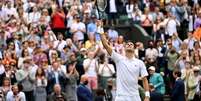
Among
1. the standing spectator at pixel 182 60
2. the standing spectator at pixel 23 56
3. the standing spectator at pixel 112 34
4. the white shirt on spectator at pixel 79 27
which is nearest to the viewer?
the standing spectator at pixel 23 56

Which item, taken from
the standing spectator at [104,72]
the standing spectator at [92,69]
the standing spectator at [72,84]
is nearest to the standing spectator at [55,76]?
the standing spectator at [72,84]

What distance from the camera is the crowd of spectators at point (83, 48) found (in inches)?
931

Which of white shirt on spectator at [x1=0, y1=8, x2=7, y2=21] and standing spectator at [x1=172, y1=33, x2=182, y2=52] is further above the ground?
white shirt on spectator at [x1=0, y1=8, x2=7, y2=21]

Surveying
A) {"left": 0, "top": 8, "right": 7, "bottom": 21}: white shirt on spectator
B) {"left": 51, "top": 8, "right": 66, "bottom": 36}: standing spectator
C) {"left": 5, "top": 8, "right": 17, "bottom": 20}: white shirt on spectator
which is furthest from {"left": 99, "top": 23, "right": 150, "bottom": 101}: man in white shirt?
{"left": 51, "top": 8, "right": 66, "bottom": 36}: standing spectator

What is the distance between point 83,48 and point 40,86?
11.6 feet

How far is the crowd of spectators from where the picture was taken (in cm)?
2366

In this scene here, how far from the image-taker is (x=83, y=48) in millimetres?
26688

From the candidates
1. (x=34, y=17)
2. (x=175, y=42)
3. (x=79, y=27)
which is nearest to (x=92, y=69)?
(x=79, y=27)

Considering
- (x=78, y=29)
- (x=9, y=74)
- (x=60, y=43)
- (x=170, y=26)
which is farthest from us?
(x=170, y=26)

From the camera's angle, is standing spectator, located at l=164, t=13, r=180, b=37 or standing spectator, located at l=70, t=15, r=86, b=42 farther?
standing spectator, located at l=164, t=13, r=180, b=37

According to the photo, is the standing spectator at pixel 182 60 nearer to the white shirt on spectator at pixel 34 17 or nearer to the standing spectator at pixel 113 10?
the white shirt on spectator at pixel 34 17

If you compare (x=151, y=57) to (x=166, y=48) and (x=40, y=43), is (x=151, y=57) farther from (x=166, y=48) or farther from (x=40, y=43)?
(x=40, y=43)

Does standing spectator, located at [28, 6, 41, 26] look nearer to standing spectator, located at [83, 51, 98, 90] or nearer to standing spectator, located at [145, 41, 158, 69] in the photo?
standing spectator, located at [83, 51, 98, 90]

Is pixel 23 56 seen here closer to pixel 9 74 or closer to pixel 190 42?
pixel 9 74
